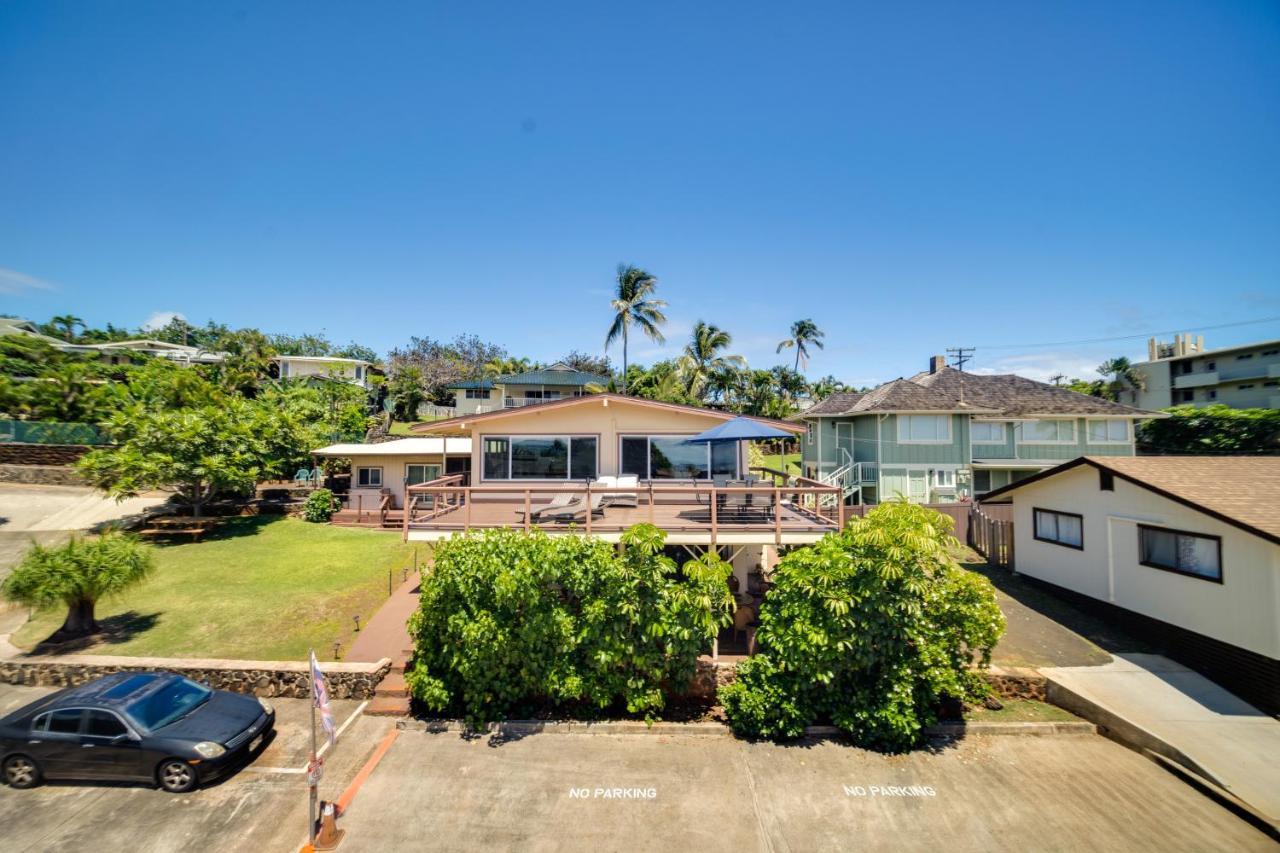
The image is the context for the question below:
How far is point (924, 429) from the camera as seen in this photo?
26703 millimetres

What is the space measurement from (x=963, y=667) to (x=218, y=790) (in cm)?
1274

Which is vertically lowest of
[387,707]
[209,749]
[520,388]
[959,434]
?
[387,707]

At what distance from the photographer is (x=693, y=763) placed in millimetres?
8680

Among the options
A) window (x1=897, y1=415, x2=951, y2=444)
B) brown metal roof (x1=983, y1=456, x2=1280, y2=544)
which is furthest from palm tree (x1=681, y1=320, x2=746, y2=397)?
brown metal roof (x1=983, y1=456, x2=1280, y2=544)

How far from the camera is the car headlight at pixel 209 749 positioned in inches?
316

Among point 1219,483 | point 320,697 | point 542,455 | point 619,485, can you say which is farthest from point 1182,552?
point 320,697

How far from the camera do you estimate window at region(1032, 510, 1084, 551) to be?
14766mm

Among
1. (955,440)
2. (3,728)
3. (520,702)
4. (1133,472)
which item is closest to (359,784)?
(520,702)

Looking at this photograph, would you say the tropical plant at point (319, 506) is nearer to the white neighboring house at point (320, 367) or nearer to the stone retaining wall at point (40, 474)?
the stone retaining wall at point (40, 474)

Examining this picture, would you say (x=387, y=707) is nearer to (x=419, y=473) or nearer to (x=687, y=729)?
(x=687, y=729)

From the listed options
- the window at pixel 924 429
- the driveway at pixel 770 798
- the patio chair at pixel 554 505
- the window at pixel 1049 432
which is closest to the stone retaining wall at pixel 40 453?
the patio chair at pixel 554 505

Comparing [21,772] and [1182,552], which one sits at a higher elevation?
[1182,552]

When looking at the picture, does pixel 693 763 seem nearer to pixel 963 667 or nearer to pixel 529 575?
pixel 529 575

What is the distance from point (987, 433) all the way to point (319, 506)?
112ft
